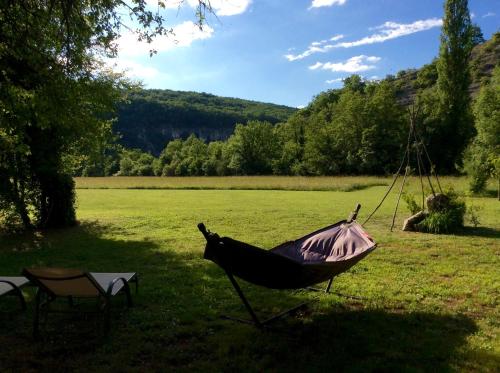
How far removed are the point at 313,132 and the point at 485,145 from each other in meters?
37.3

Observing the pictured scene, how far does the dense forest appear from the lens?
46969mm

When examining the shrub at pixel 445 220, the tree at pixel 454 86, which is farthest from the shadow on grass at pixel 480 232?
the tree at pixel 454 86

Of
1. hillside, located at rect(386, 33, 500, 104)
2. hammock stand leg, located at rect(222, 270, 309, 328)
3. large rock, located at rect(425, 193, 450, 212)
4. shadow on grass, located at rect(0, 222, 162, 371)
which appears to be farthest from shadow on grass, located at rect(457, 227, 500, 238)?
hillside, located at rect(386, 33, 500, 104)

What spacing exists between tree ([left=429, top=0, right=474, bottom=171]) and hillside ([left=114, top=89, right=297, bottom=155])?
61166 millimetres

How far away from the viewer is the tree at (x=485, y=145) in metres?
20.4

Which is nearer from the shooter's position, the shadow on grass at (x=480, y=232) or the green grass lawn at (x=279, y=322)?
the green grass lawn at (x=279, y=322)

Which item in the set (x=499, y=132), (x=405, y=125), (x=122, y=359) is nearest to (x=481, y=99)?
(x=499, y=132)

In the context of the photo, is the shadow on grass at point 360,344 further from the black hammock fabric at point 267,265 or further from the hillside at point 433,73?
the hillside at point 433,73

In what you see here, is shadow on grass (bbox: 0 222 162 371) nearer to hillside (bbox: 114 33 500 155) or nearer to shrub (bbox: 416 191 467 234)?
shrub (bbox: 416 191 467 234)

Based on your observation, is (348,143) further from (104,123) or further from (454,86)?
(104,123)

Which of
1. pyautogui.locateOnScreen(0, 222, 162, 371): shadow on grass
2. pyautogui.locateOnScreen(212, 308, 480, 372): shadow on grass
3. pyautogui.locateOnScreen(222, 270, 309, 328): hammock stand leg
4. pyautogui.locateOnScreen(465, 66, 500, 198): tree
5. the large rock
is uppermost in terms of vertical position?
pyautogui.locateOnScreen(465, 66, 500, 198): tree

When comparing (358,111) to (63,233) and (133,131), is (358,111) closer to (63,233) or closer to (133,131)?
(63,233)

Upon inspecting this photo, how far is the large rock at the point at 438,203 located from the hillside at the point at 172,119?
95245 millimetres

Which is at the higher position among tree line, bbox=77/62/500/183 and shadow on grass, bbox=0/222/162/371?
tree line, bbox=77/62/500/183
